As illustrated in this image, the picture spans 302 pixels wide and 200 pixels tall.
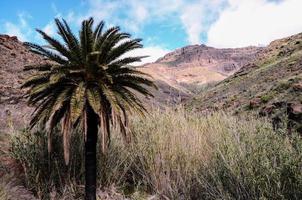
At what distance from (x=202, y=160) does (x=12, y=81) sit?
1113 centimetres

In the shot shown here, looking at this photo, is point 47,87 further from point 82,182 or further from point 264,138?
point 264,138

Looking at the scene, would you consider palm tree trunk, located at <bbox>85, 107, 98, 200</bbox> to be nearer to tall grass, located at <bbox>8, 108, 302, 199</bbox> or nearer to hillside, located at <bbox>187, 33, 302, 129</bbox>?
tall grass, located at <bbox>8, 108, 302, 199</bbox>

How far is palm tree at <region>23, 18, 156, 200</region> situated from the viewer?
27.0 ft

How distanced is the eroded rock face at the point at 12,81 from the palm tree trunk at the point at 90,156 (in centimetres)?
360

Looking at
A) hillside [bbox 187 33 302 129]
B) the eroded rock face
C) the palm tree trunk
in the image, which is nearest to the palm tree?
the palm tree trunk

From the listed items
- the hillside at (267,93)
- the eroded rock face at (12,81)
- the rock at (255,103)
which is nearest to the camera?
the eroded rock face at (12,81)

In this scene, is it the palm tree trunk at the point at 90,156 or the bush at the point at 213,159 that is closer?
the bush at the point at 213,159

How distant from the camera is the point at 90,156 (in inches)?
342

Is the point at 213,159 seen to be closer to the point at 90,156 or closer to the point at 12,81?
the point at 90,156

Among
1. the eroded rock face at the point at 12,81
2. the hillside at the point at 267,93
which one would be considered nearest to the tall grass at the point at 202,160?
the eroded rock face at the point at 12,81

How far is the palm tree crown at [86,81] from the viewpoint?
323 inches

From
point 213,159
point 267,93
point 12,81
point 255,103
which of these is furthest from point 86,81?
point 267,93

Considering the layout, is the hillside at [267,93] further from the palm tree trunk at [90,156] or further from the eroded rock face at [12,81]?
the palm tree trunk at [90,156]

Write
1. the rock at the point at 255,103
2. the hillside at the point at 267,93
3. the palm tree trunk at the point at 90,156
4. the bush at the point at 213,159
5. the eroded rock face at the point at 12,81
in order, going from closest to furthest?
the bush at the point at 213,159 → the palm tree trunk at the point at 90,156 → the eroded rock face at the point at 12,81 → the hillside at the point at 267,93 → the rock at the point at 255,103
